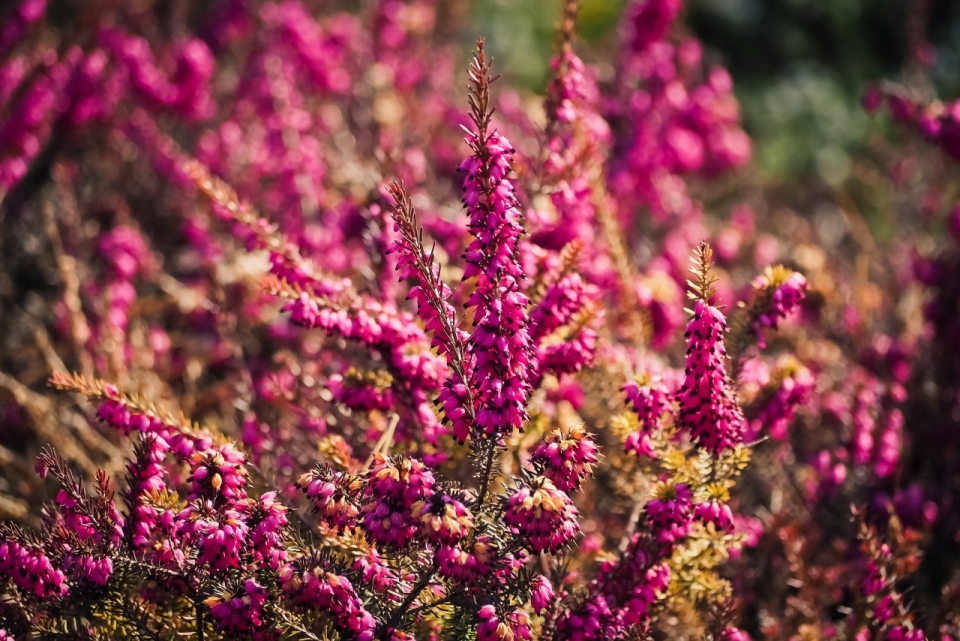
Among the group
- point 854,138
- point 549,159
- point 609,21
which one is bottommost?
point 549,159

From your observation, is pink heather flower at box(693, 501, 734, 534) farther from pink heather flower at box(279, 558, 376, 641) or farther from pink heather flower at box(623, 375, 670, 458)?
pink heather flower at box(279, 558, 376, 641)

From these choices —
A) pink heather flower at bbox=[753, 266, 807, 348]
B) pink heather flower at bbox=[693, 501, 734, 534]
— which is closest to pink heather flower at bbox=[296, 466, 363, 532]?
pink heather flower at bbox=[693, 501, 734, 534]

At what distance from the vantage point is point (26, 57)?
13.3ft

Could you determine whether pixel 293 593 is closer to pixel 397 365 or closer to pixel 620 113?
pixel 397 365

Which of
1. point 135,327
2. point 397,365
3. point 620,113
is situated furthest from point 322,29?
point 397,365

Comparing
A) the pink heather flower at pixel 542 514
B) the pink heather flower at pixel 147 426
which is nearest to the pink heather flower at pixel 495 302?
the pink heather flower at pixel 542 514

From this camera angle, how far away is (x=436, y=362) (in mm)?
1953

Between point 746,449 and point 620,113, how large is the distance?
91.3 inches

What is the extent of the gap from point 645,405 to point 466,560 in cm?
52

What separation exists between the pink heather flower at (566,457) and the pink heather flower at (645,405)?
0.27m

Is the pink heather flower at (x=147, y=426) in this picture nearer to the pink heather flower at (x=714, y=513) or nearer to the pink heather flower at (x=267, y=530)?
the pink heather flower at (x=267, y=530)

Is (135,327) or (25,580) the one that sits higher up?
(135,327)

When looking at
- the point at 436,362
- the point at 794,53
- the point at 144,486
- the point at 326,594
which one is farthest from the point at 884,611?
the point at 794,53

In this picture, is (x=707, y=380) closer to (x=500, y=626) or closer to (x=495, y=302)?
(x=495, y=302)
